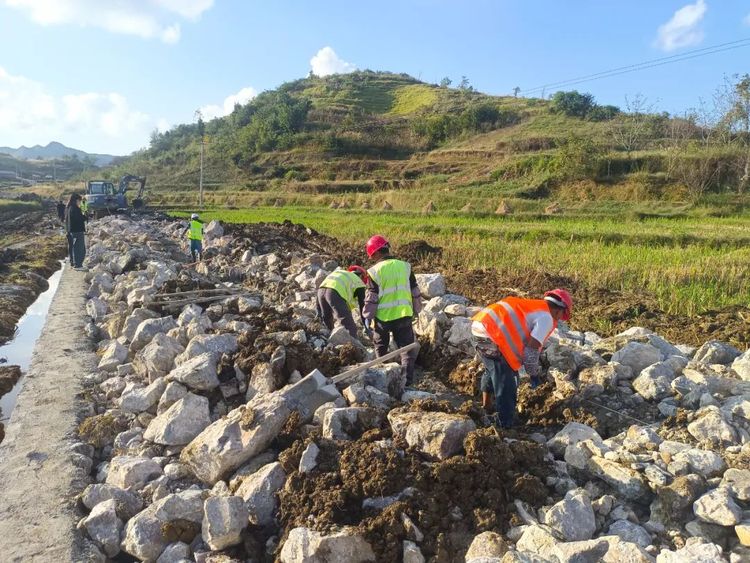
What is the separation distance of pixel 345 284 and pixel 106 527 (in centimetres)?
339

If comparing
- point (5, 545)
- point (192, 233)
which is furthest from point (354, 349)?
point (192, 233)

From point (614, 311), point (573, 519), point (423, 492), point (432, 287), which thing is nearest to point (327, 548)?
point (423, 492)

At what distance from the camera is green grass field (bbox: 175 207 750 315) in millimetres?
8484

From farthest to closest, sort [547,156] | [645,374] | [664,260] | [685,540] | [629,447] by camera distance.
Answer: [547,156], [664,260], [645,374], [629,447], [685,540]

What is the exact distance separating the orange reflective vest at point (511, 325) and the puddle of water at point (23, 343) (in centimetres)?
509

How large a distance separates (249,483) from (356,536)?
0.93 metres

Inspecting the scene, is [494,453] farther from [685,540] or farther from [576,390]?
[576,390]

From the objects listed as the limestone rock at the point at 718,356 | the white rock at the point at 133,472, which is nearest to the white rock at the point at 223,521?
the white rock at the point at 133,472

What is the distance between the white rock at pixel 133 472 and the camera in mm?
3961

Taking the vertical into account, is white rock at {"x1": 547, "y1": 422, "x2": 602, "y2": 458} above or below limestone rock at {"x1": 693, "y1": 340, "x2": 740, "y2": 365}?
below

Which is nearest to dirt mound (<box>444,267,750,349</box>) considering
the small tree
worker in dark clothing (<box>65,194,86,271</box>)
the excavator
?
worker in dark clothing (<box>65,194,86,271</box>)

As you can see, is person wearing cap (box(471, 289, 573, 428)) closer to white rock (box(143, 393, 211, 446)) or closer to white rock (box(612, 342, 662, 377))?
white rock (box(612, 342, 662, 377))

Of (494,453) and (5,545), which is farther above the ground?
(494,453)

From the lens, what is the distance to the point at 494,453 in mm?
3316
